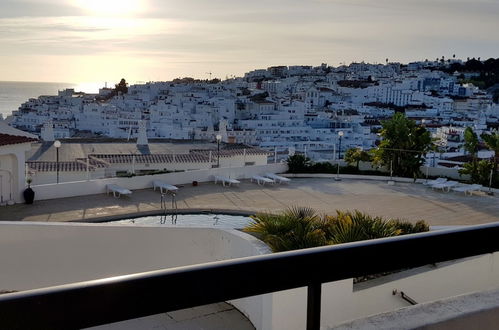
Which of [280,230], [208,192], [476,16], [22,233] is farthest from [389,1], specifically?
[22,233]

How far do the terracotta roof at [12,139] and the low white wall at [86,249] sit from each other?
4.91 metres

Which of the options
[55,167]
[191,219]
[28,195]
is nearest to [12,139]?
[28,195]

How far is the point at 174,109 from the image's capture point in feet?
229

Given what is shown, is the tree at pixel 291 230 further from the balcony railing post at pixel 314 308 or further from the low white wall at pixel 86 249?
the balcony railing post at pixel 314 308

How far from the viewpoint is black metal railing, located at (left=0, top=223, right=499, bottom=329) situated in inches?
35.4

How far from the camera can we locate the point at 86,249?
8664 millimetres

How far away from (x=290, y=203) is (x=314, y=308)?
505 inches

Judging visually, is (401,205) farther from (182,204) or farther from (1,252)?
(1,252)

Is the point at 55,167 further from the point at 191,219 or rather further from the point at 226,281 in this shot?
the point at 226,281

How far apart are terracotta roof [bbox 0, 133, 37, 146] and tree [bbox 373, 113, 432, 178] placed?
395 inches

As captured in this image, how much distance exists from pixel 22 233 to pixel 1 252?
1.38ft

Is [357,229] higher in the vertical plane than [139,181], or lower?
higher

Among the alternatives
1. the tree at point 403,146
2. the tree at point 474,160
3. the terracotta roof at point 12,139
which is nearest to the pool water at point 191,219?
the terracotta roof at point 12,139

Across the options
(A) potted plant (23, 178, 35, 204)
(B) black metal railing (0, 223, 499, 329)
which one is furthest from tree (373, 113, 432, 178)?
(B) black metal railing (0, 223, 499, 329)
